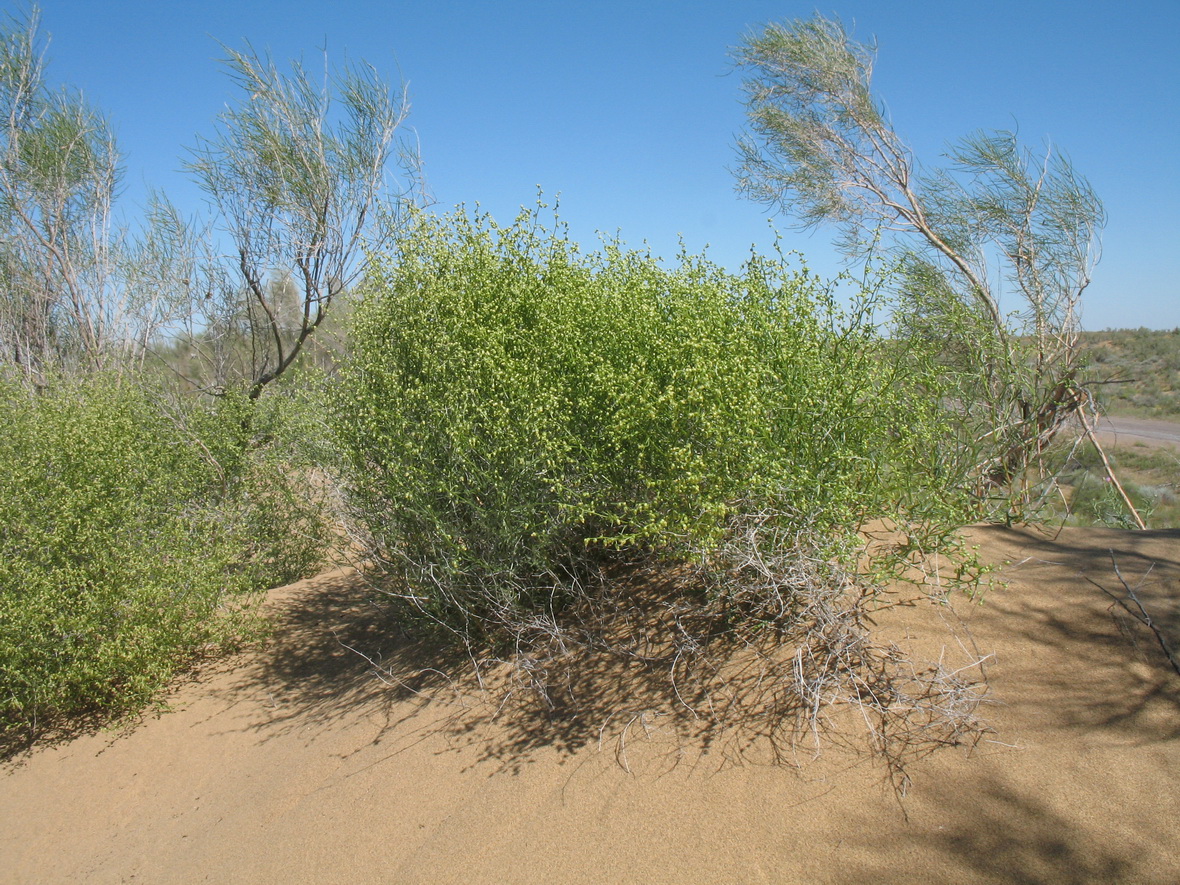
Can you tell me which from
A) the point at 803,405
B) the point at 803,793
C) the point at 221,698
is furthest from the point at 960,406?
the point at 221,698

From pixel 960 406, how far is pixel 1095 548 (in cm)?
197

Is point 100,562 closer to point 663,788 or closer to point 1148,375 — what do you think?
point 663,788

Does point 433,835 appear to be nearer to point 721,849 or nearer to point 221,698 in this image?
point 721,849

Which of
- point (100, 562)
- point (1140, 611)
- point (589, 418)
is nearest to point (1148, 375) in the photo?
point (1140, 611)

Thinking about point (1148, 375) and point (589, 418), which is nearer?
point (589, 418)

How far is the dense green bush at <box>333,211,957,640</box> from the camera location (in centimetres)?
404

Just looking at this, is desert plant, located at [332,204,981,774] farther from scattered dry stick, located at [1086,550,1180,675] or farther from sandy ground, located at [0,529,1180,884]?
scattered dry stick, located at [1086,550,1180,675]

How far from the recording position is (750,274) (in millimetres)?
4777

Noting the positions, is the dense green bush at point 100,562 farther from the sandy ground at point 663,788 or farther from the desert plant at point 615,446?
the desert plant at point 615,446

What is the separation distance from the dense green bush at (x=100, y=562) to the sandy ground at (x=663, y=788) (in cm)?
55

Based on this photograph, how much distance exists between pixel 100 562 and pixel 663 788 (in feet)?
15.0

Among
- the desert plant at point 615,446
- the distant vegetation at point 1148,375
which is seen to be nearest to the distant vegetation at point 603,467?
the desert plant at point 615,446

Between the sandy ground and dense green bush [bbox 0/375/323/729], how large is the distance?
21.6 inches

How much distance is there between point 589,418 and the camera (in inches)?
181
